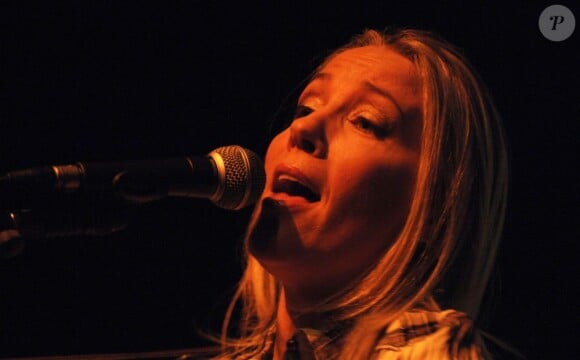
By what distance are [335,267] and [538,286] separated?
0.97 m

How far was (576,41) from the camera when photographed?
2.42m

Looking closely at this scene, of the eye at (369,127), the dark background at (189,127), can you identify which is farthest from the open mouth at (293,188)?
the dark background at (189,127)

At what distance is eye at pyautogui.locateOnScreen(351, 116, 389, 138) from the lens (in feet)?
5.28

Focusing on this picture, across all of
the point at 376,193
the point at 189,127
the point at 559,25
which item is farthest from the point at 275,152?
the point at 559,25

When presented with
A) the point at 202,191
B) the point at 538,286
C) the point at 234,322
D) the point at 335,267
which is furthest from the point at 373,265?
the point at 538,286

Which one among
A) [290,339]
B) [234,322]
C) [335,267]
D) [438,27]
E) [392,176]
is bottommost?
[234,322]

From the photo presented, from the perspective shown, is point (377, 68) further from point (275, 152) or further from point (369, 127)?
point (275, 152)

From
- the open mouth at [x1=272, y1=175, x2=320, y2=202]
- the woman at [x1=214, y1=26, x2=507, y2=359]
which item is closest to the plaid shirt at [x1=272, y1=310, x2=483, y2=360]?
the woman at [x1=214, y1=26, x2=507, y2=359]

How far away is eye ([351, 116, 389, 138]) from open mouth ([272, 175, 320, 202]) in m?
0.16

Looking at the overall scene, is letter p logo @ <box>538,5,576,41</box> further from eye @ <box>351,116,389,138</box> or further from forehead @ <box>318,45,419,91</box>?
eye @ <box>351,116,389,138</box>

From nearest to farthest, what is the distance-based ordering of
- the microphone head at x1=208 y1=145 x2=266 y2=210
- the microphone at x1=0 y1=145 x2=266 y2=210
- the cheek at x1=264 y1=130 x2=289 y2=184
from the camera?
the microphone at x1=0 y1=145 x2=266 y2=210, the microphone head at x1=208 y1=145 x2=266 y2=210, the cheek at x1=264 y1=130 x2=289 y2=184

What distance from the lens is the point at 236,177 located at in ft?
4.25

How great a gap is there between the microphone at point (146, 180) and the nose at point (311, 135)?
0.79 ft

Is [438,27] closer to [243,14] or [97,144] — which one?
[243,14]
